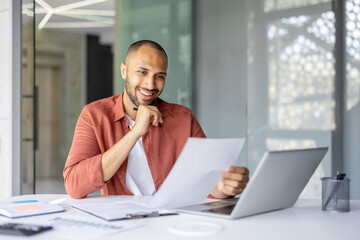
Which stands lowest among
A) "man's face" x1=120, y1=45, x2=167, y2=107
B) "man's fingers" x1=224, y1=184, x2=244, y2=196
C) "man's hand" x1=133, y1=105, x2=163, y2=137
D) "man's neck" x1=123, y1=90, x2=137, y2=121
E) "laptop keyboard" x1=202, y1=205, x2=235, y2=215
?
"laptop keyboard" x1=202, y1=205, x2=235, y2=215

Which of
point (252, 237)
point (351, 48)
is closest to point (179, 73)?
point (351, 48)

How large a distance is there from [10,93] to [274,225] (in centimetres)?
247

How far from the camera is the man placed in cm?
173

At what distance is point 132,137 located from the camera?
5.85 ft

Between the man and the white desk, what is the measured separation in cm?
34

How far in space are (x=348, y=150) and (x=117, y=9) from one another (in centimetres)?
224

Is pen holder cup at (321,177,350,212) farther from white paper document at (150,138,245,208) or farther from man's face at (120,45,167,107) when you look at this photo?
man's face at (120,45,167,107)

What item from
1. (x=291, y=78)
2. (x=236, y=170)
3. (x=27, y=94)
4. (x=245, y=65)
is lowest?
(x=236, y=170)

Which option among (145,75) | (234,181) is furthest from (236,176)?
(145,75)

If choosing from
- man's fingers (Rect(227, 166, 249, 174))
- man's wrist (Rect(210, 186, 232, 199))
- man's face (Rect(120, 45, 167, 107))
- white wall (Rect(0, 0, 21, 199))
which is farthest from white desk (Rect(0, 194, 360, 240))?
white wall (Rect(0, 0, 21, 199))

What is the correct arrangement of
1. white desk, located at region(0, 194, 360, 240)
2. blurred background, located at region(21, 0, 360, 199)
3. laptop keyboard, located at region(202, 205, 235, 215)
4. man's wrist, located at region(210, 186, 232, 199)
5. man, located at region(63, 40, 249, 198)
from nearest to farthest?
1. white desk, located at region(0, 194, 360, 240)
2. laptop keyboard, located at region(202, 205, 235, 215)
3. man's wrist, located at region(210, 186, 232, 199)
4. man, located at region(63, 40, 249, 198)
5. blurred background, located at region(21, 0, 360, 199)

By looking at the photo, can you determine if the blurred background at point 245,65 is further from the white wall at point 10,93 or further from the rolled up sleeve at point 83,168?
the rolled up sleeve at point 83,168

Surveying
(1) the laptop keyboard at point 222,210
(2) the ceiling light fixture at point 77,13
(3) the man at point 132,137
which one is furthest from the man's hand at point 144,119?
(2) the ceiling light fixture at point 77,13

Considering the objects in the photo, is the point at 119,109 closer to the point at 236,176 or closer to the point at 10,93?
the point at 236,176
